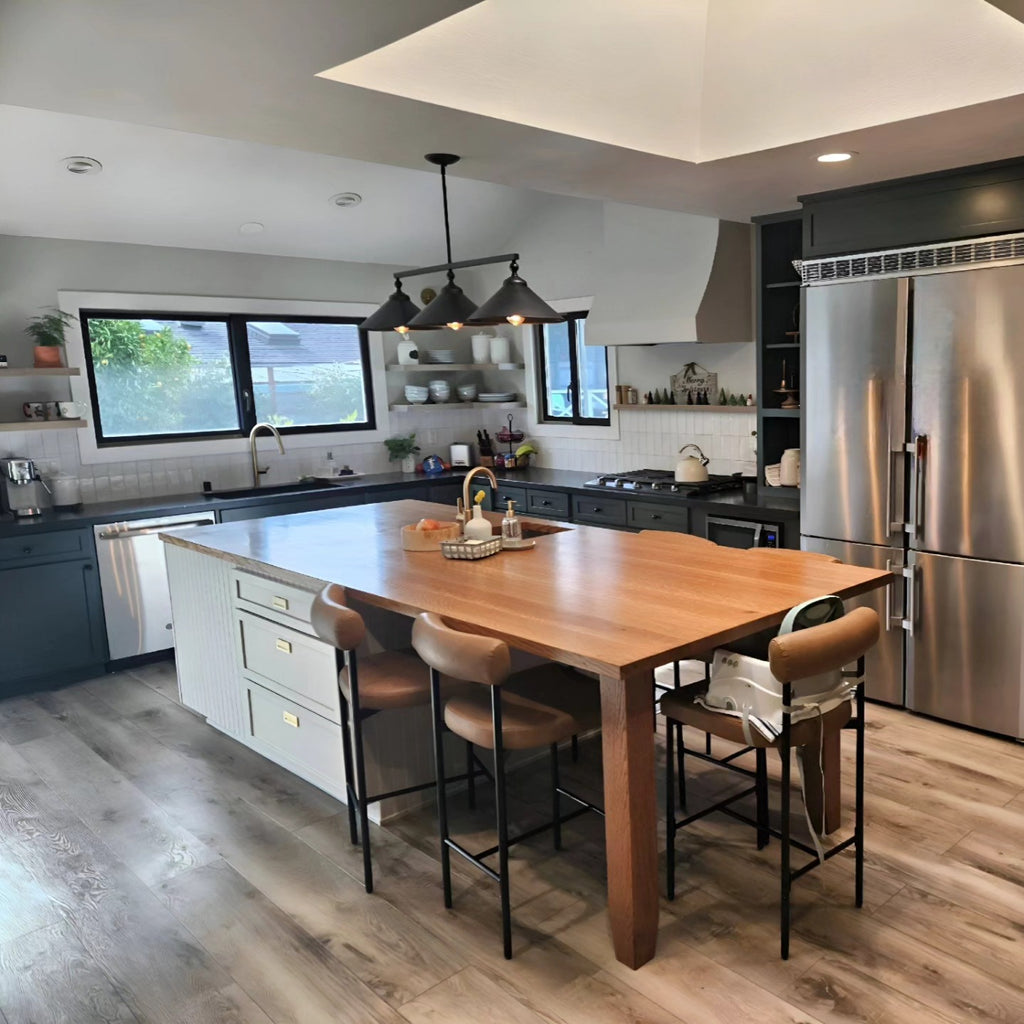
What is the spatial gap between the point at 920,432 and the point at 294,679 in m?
2.74

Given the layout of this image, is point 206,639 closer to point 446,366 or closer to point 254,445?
point 254,445

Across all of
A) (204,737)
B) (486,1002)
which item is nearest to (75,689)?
(204,737)

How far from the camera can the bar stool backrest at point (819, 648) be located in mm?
2117

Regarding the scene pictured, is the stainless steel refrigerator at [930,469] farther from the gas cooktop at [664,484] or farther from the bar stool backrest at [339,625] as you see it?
the bar stool backrest at [339,625]

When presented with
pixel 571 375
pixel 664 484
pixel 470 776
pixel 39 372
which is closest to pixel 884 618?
pixel 664 484

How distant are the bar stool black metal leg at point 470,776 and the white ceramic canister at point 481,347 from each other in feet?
13.5

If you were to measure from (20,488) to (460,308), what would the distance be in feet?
9.64

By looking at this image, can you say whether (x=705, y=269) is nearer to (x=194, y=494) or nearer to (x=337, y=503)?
(x=337, y=503)

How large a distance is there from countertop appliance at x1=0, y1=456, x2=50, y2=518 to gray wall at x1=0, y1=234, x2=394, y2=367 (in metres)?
0.62

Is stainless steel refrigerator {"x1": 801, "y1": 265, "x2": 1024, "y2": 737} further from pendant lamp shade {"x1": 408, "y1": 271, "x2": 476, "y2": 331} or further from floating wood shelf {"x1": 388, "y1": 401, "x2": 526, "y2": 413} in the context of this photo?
floating wood shelf {"x1": 388, "y1": 401, "x2": 526, "y2": 413}

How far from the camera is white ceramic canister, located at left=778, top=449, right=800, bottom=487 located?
459cm

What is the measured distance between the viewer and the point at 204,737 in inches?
158

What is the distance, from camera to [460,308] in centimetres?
347

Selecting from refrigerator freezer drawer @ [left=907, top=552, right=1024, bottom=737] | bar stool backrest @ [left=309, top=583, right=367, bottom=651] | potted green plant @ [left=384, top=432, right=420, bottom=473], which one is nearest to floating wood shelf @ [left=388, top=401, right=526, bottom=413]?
potted green plant @ [left=384, top=432, right=420, bottom=473]
